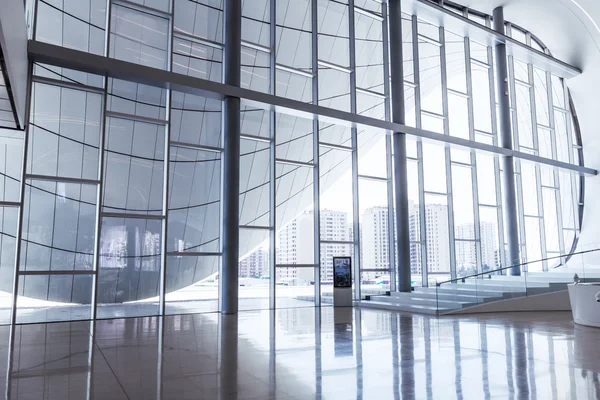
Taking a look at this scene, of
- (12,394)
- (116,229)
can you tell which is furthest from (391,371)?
(116,229)

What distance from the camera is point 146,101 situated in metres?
12.2

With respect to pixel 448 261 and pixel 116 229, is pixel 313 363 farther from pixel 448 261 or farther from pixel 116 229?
pixel 448 261

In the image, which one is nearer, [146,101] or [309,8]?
[146,101]

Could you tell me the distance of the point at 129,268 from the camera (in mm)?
11469

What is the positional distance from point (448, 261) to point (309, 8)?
974 cm

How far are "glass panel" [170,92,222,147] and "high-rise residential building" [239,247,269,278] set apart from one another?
3.05 meters

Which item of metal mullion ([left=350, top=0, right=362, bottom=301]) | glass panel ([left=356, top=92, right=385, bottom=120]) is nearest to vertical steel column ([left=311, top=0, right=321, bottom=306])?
metal mullion ([left=350, top=0, right=362, bottom=301])

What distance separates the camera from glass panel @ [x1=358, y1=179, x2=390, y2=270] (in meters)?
15.9

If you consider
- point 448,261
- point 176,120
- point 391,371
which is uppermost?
point 176,120

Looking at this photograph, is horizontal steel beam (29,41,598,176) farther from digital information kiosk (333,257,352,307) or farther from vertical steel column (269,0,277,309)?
digital information kiosk (333,257,352,307)

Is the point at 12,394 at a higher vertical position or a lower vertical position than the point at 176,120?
lower

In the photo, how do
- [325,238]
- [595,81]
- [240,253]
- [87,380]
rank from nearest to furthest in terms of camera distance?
[87,380] → [240,253] → [325,238] → [595,81]

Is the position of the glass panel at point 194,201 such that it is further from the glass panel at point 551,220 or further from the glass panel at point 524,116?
the glass panel at point 551,220

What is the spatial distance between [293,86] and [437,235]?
7.37 m
